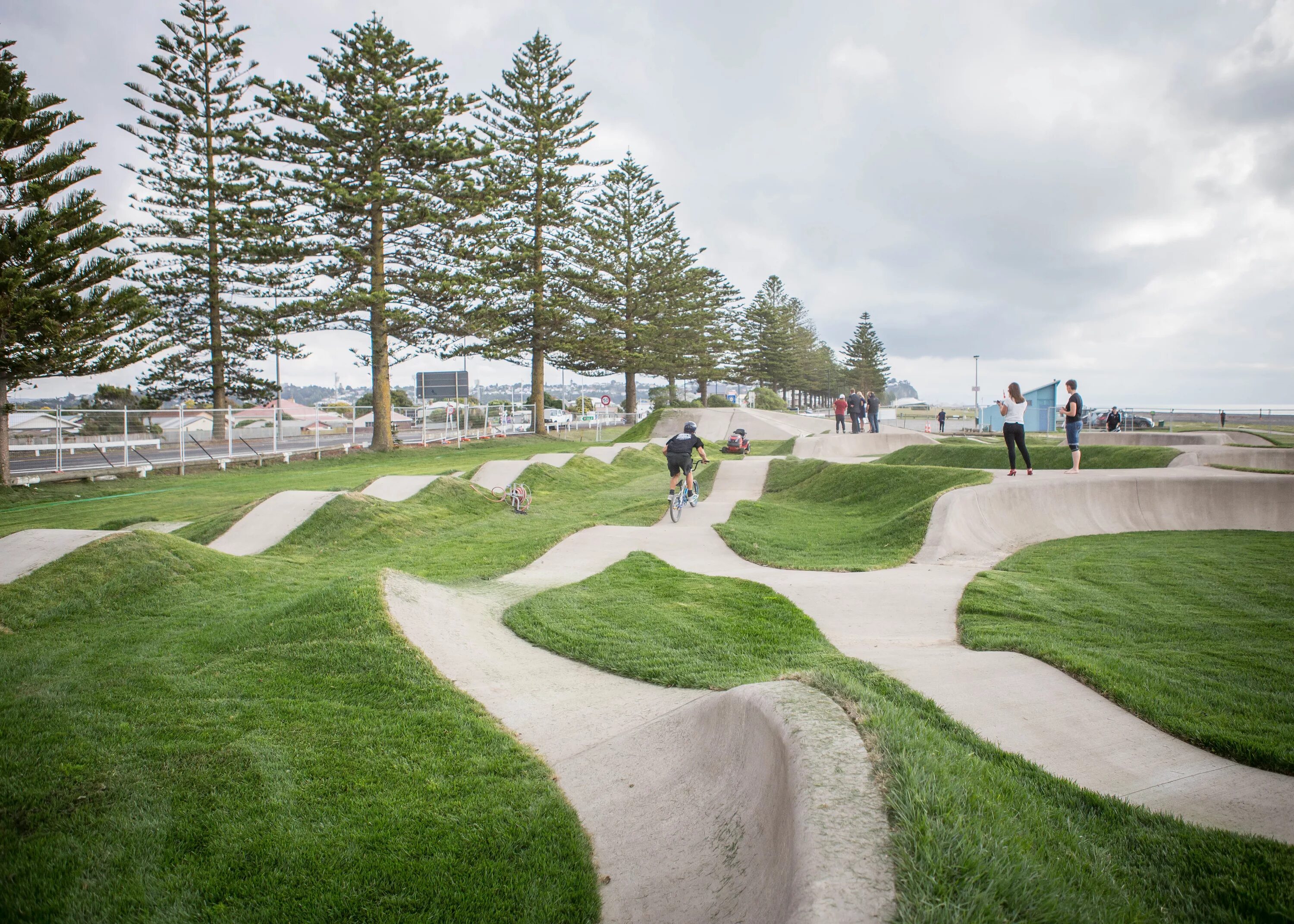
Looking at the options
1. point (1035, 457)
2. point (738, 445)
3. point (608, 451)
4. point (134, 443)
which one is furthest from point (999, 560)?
point (134, 443)

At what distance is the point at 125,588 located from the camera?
25.1ft

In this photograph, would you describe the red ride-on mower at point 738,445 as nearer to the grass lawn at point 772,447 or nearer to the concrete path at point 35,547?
the grass lawn at point 772,447

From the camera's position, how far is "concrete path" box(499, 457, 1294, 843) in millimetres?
3395

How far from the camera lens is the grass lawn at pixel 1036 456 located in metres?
14.3

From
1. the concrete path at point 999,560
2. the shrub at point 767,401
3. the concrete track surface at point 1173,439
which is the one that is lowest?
the concrete path at point 999,560

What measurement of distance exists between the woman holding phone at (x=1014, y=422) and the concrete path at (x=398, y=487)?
10950 mm

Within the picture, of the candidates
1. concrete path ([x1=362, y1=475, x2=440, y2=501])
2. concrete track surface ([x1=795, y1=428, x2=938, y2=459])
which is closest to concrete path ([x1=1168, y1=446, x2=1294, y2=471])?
concrete track surface ([x1=795, y1=428, x2=938, y2=459])

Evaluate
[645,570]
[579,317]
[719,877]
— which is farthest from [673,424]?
[719,877]

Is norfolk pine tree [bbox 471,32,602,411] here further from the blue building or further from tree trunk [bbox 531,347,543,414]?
the blue building

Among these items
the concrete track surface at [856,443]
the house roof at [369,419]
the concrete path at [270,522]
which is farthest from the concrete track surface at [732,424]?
the concrete path at [270,522]

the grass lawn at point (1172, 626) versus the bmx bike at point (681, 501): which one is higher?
the bmx bike at point (681, 501)

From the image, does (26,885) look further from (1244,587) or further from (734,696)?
(1244,587)

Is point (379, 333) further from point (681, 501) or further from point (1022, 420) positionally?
point (1022, 420)

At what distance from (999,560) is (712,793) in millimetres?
7159
